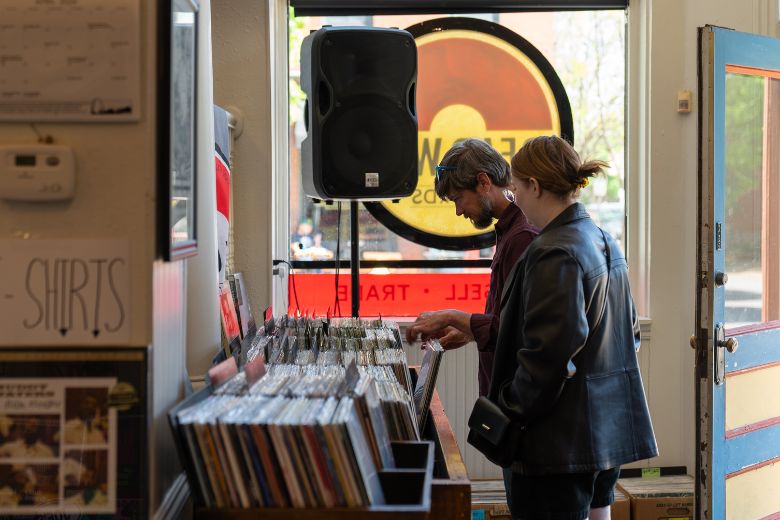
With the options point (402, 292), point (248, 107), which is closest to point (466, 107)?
point (402, 292)

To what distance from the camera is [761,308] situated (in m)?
3.29

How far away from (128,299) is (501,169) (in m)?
1.65

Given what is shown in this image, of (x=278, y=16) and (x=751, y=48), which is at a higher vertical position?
(x=278, y=16)

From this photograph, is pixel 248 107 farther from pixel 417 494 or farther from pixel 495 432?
pixel 417 494

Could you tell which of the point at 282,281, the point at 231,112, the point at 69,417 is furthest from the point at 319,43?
the point at 69,417

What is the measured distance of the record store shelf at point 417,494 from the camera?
1301 millimetres

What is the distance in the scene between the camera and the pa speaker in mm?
2924

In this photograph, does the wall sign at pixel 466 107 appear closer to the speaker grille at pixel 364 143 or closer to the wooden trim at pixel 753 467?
the speaker grille at pixel 364 143

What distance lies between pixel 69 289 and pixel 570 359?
1178 mm

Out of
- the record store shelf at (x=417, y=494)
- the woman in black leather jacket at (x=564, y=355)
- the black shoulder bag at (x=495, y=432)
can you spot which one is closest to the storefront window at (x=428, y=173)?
the woman in black leather jacket at (x=564, y=355)

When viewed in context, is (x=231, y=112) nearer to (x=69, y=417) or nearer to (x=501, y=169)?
(x=501, y=169)

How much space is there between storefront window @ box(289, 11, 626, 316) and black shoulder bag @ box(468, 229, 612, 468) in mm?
A: 1987

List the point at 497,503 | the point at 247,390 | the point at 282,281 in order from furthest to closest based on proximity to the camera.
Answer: the point at 282,281
the point at 497,503
the point at 247,390

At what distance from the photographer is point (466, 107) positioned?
4.10m
